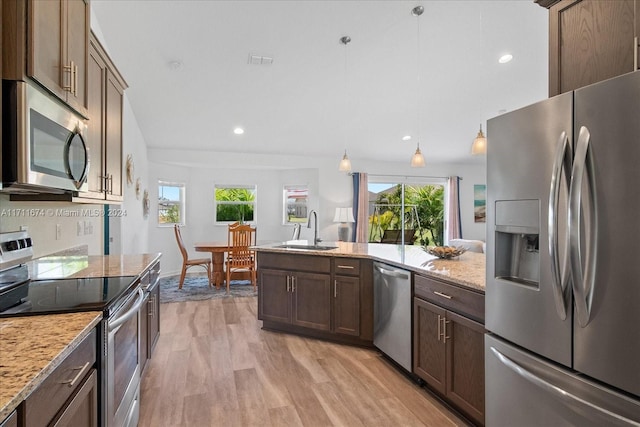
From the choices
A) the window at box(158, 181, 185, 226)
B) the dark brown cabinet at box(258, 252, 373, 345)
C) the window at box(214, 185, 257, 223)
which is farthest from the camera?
the window at box(214, 185, 257, 223)

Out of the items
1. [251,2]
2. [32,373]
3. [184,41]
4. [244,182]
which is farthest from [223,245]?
[32,373]

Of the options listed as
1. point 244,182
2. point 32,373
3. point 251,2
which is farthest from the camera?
point 244,182

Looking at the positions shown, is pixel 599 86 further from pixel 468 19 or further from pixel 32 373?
pixel 468 19

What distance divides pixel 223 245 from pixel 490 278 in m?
4.55

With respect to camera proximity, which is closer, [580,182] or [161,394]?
[580,182]

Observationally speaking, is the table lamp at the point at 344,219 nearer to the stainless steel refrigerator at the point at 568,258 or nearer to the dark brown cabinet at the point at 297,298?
the dark brown cabinet at the point at 297,298

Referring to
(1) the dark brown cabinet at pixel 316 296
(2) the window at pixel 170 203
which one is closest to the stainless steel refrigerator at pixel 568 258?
(1) the dark brown cabinet at pixel 316 296

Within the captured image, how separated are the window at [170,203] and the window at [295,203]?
209cm

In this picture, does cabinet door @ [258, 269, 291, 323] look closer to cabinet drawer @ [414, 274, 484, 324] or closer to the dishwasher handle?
the dishwasher handle

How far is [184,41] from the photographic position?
3.42 meters

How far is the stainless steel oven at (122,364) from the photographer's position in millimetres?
1322

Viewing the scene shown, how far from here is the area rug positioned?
487cm

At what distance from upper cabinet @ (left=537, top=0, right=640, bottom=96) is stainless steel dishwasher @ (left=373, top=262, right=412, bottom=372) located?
5.00ft

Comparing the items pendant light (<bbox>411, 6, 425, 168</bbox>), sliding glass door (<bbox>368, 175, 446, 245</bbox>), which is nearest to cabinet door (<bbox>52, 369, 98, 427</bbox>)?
pendant light (<bbox>411, 6, 425, 168</bbox>)
